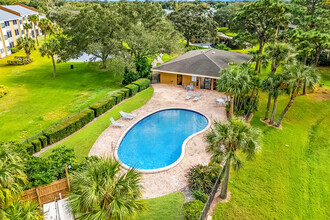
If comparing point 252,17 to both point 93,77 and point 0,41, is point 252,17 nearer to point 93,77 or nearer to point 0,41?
point 93,77

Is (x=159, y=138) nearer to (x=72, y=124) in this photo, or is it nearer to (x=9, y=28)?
(x=72, y=124)

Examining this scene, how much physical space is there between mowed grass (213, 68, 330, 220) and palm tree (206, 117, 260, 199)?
3196 mm

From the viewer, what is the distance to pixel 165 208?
40.6ft

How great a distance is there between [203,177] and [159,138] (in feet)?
22.0

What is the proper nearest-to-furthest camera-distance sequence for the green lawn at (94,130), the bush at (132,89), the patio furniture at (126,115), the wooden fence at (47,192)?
the wooden fence at (47,192), the green lawn at (94,130), the patio furniture at (126,115), the bush at (132,89)

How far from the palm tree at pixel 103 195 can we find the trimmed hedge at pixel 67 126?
36.7 ft

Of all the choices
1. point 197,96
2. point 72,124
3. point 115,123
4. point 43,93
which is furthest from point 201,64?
point 43,93

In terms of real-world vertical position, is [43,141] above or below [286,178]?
above

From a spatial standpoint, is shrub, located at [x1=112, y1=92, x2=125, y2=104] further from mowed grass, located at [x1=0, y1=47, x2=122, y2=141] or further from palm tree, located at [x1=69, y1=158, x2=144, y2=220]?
palm tree, located at [x1=69, y1=158, x2=144, y2=220]

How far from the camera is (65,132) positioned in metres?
19.4

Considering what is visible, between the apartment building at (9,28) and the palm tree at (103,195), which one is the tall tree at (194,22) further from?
the palm tree at (103,195)

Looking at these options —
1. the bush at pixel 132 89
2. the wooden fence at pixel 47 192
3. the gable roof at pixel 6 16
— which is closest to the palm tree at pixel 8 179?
the wooden fence at pixel 47 192

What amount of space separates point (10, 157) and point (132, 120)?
1273cm

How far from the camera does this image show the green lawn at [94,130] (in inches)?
693
